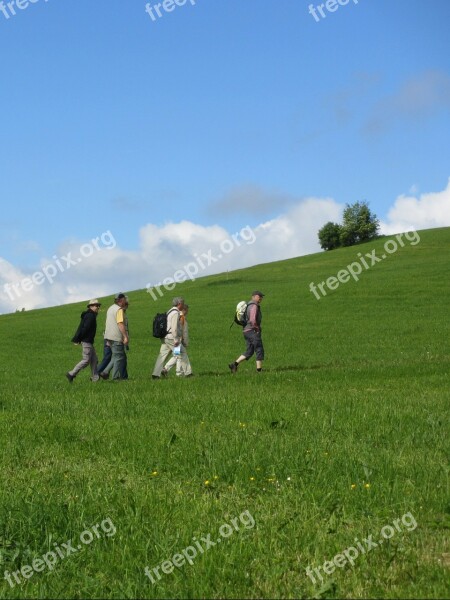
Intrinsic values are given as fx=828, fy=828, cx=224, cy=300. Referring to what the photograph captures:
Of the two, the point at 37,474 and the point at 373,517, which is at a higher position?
the point at 37,474

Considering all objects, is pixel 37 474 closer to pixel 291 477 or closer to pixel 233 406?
pixel 291 477

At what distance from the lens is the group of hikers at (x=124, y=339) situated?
20078 mm

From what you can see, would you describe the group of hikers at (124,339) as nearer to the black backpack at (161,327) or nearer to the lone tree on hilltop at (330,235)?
the black backpack at (161,327)

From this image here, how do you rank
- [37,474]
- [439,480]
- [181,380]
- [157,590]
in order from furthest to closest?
[181,380] → [37,474] → [439,480] → [157,590]

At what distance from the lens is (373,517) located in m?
5.88

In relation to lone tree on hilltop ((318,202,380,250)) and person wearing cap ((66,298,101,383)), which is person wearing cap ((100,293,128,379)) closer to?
person wearing cap ((66,298,101,383))

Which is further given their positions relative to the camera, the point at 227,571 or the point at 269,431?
the point at 269,431

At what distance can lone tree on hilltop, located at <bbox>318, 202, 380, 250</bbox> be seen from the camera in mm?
113000

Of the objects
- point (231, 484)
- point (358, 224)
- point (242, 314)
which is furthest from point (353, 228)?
point (231, 484)

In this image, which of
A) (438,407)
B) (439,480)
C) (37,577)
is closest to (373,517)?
(439,480)

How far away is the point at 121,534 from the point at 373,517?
178 cm

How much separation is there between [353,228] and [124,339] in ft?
316

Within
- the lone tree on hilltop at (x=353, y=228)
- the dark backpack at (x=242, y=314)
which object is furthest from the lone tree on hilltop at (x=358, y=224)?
the dark backpack at (x=242, y=314)

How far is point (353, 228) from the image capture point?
113 meters
